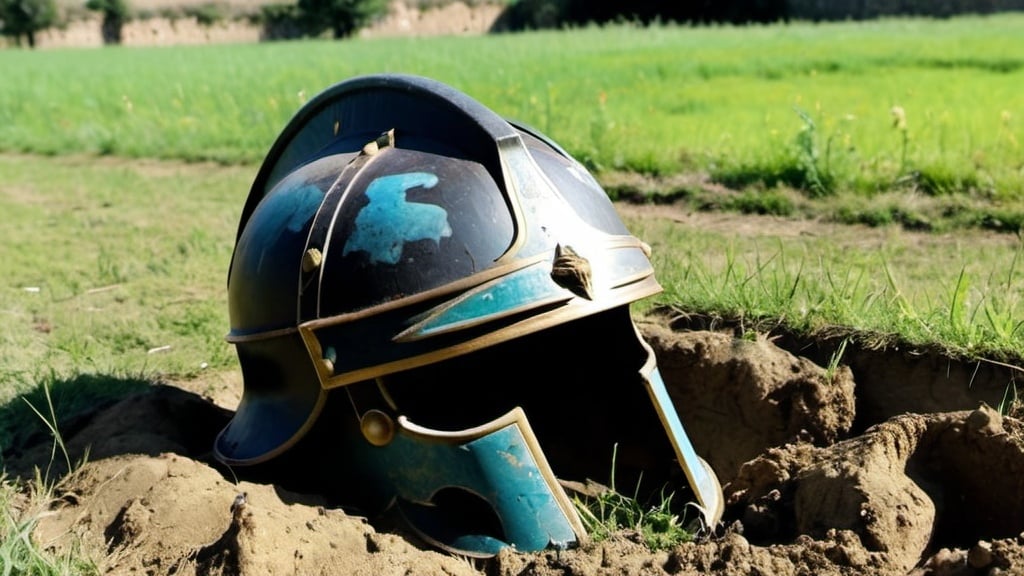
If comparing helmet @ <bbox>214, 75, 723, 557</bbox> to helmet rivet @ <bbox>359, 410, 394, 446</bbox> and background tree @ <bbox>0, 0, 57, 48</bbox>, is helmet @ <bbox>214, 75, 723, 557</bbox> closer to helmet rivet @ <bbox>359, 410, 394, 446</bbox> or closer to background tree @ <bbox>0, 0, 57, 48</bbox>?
helmet rivet @ <bbox>359, 410, 394, 446</bbox>

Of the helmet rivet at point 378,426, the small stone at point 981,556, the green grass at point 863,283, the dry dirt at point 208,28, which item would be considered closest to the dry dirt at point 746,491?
the small stone at point 981,556

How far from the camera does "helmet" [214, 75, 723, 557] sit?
8.73ft

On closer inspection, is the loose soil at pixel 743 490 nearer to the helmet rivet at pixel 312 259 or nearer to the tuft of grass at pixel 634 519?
the tuft of grass at pixel 634 519

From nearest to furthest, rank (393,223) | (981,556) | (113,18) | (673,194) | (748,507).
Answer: (981,556) → (393,223) → (748,507) → (673,194) → (113,18)

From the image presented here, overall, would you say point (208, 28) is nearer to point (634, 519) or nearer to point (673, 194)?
point (673, 194)

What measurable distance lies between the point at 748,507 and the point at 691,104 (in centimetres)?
919

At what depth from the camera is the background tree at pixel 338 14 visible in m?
50.6

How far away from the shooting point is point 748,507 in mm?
2951

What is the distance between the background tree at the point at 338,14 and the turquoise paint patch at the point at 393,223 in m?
49.0

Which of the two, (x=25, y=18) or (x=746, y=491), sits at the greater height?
(x=25, y=18)

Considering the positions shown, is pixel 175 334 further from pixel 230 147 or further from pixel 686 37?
pixel 686 37

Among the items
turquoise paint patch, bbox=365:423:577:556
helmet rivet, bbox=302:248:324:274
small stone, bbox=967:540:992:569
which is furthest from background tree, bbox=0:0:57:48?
small stone, bbox=967:540:992:569

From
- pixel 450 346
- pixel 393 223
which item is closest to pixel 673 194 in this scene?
pixel 393 223

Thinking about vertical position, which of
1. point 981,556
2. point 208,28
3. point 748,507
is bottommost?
point 208,28
